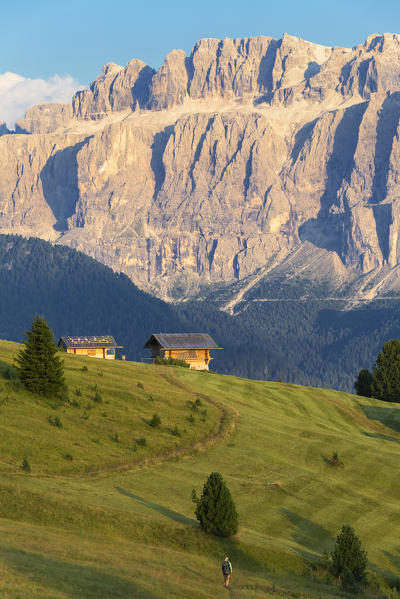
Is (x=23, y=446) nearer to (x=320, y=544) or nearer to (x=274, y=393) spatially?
(x=320, y=544)

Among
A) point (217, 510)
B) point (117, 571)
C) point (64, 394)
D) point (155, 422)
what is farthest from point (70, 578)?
point (64, 394)

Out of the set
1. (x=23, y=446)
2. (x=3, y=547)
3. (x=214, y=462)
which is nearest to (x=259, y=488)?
(x=214, y=462)

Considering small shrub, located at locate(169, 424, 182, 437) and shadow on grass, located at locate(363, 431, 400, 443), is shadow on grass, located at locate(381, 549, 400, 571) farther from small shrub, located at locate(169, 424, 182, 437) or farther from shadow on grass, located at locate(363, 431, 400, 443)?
shadow on grass, located at locate(363, 431, 400, 443)

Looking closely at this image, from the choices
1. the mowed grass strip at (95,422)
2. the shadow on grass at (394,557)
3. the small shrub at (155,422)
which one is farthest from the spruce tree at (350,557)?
the small shrub at (155,422)

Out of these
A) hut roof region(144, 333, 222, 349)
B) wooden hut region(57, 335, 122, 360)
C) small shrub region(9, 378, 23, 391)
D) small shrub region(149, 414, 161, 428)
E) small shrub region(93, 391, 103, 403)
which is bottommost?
small shrub region(149, 414, 161, 428)

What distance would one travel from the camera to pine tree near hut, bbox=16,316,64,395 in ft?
200

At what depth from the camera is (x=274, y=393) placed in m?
92.9

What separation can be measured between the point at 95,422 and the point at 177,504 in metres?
15.3

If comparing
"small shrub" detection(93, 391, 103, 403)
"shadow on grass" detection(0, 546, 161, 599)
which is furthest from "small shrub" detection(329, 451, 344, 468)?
"shadow on grass" detection(0, 546, 161, 599)

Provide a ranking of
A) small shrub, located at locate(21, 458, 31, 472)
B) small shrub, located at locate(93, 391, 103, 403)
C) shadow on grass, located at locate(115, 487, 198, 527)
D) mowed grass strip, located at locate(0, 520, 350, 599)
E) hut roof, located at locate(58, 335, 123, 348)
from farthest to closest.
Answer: hut roof, located at locate(58, 335, 123, 348), small shrub, located at locate(93, 391, 103, 403), small shrub, located at locate(21, 458, 31, 472), shadow on grass, located at locate(115, 487, 198, 527), mowed grass strip, located at locate(0, 520, 350, 599)

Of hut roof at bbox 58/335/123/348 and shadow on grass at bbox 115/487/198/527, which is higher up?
hut roof at bbox 58/335/123/348

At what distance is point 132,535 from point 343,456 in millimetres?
30108

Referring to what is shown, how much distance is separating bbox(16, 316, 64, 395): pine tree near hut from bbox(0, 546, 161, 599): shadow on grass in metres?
29.4

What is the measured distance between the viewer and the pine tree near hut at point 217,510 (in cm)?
4181
